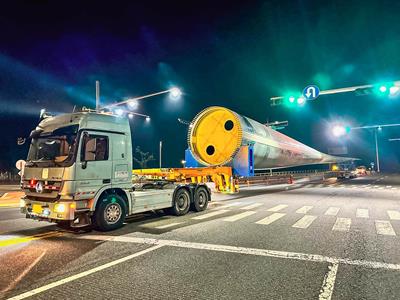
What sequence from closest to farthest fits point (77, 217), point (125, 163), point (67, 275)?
point (67, 275) < point (77, 217) < point (125, 163)

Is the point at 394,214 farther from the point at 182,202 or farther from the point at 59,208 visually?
the point at 59,208

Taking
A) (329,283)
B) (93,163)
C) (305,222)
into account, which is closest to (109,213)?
(93,163)

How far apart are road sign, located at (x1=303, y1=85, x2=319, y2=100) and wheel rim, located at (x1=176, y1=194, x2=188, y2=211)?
7.61 m

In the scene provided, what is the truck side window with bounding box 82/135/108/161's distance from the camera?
716 centimetres

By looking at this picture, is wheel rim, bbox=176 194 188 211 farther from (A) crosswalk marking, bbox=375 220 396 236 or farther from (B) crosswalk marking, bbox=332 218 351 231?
(A) crosswalk marking, bbox=375 220 396 236

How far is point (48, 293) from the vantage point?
373cm

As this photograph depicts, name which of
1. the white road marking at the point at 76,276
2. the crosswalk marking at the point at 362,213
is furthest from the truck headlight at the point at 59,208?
the crosswalk marking at the point at 362,213

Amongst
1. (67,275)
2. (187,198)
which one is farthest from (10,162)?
(67,275)

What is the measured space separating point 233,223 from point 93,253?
421 centimetres

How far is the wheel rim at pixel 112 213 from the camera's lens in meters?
7.42

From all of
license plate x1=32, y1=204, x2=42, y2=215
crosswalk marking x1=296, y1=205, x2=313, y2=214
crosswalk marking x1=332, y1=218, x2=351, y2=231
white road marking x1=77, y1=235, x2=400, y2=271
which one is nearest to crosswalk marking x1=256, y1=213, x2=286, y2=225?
crosswalk marking x1=296, y1=205, x2=313, y2=214

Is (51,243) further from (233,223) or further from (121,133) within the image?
(233,223)

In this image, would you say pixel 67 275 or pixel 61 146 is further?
pixel 61 146

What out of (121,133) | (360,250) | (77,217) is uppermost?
(121,133)
